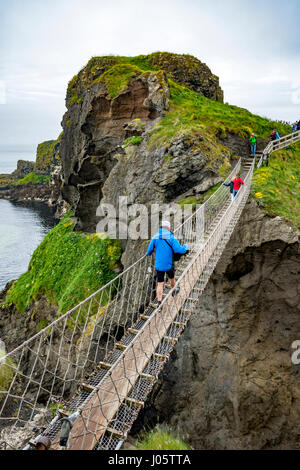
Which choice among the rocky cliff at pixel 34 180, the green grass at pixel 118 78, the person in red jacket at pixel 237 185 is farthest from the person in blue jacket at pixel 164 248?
the rocky cliff at pixel 34 180

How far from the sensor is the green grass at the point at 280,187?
9125mm

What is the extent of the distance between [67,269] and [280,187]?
9.34 m

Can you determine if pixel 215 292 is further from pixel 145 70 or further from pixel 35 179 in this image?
pixel 35 179

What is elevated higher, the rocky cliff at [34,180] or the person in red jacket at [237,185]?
the rocky cliff at [34,180]

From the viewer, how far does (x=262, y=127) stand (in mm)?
15047

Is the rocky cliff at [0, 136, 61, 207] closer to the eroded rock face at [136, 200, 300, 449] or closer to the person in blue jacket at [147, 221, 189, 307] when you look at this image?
the eroded rock face at [136, 200, 300, 449]

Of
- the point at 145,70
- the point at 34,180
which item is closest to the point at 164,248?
the point at 145,70

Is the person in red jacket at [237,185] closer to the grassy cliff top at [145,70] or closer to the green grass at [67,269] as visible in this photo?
the green grass at [67,269]

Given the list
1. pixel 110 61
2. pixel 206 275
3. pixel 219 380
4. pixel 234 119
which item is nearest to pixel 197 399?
pixel 219 380

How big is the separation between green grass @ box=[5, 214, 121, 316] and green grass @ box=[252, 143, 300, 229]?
5.59 meters

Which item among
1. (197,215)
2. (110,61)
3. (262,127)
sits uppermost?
(110,61)

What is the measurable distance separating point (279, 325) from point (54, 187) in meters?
63.3

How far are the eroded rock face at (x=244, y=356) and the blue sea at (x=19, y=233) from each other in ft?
70.1
